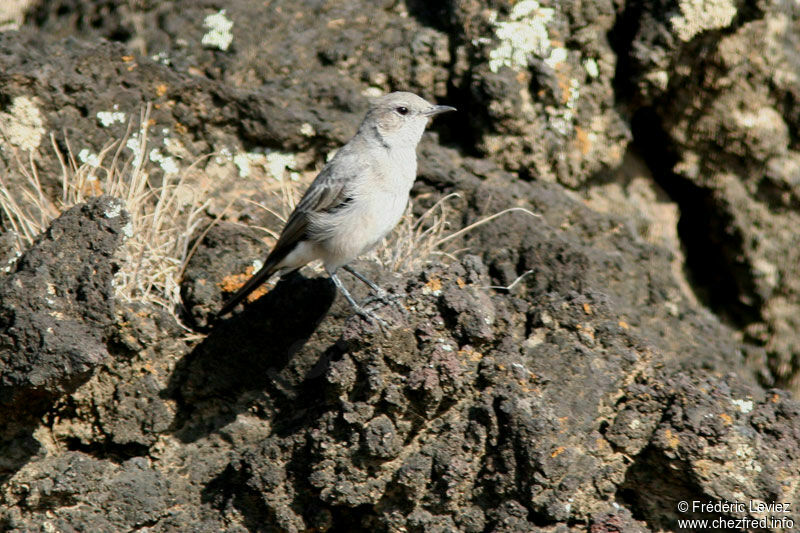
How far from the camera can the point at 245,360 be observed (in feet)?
16.0

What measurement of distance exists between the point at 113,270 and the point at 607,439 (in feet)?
9.80

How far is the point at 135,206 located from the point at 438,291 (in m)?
2.36

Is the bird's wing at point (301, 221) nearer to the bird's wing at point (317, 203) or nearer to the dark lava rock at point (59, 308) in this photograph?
the bird's wing at point (317, 203)

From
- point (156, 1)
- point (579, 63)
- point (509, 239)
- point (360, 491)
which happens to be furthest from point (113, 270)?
point (579, 63)

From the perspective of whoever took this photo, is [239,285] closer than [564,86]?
Yes

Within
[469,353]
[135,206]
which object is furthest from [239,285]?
[469,353]

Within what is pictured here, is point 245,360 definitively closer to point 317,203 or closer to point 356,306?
point 356,306

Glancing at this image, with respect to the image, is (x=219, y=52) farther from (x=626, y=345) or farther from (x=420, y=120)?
(x=626, y=345)

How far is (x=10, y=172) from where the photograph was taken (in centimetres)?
557

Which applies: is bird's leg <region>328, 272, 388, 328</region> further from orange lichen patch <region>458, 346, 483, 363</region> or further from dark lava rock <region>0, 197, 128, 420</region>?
dark lava rock <region>0, 197, 128, 420</region>

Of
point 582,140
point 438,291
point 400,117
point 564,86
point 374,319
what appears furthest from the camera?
point 582,140

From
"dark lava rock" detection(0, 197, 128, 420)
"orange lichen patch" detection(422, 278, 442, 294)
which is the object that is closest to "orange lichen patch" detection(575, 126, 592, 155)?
"orange lichen patch" detection(422, 278, 442, 294)

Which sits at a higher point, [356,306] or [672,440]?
[356,306]

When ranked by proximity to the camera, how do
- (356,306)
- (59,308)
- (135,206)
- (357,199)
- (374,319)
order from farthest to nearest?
(135,206)
(357,199)
(356,306)
(59,308)
(374,319)
